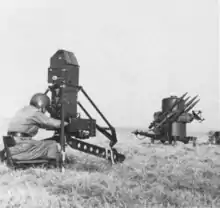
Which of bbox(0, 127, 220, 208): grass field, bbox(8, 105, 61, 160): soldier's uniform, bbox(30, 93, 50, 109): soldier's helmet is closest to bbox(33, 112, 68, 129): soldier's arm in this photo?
bbox(8, 105, 61, 160): soldier's uniform

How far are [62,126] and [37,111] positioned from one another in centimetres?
57

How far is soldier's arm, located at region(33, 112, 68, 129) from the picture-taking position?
6902 mm

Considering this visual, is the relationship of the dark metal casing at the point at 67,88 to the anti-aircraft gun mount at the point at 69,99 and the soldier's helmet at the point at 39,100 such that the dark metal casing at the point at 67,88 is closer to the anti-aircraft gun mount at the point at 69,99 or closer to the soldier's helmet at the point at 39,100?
the anti-aircraft gun mount at the point at 69,99

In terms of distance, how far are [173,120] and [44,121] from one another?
9098 mm

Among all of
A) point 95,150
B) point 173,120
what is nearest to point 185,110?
point 173,120

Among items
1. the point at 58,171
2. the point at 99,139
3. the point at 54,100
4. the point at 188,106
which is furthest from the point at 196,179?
the point at 188,106

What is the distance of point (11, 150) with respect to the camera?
6836 millimetres

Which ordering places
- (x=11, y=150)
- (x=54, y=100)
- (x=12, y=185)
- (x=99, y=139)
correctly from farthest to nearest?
1. (x=99, y=139)
2. (x=54, y=100)
3. (x=11, y=150)
4. (x=12, y=185)

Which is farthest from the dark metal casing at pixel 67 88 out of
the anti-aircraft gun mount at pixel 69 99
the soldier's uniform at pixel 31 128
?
the soldier's uniform at pixel 31 128

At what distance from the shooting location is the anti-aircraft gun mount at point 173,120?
49.6 ft

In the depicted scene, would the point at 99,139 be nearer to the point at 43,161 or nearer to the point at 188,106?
the point at 188,106

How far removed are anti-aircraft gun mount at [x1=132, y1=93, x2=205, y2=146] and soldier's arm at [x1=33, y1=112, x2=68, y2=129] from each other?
871 centimetres

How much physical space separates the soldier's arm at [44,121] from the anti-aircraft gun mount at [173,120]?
28.6ft

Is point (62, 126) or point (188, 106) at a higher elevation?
point (188, 106)
